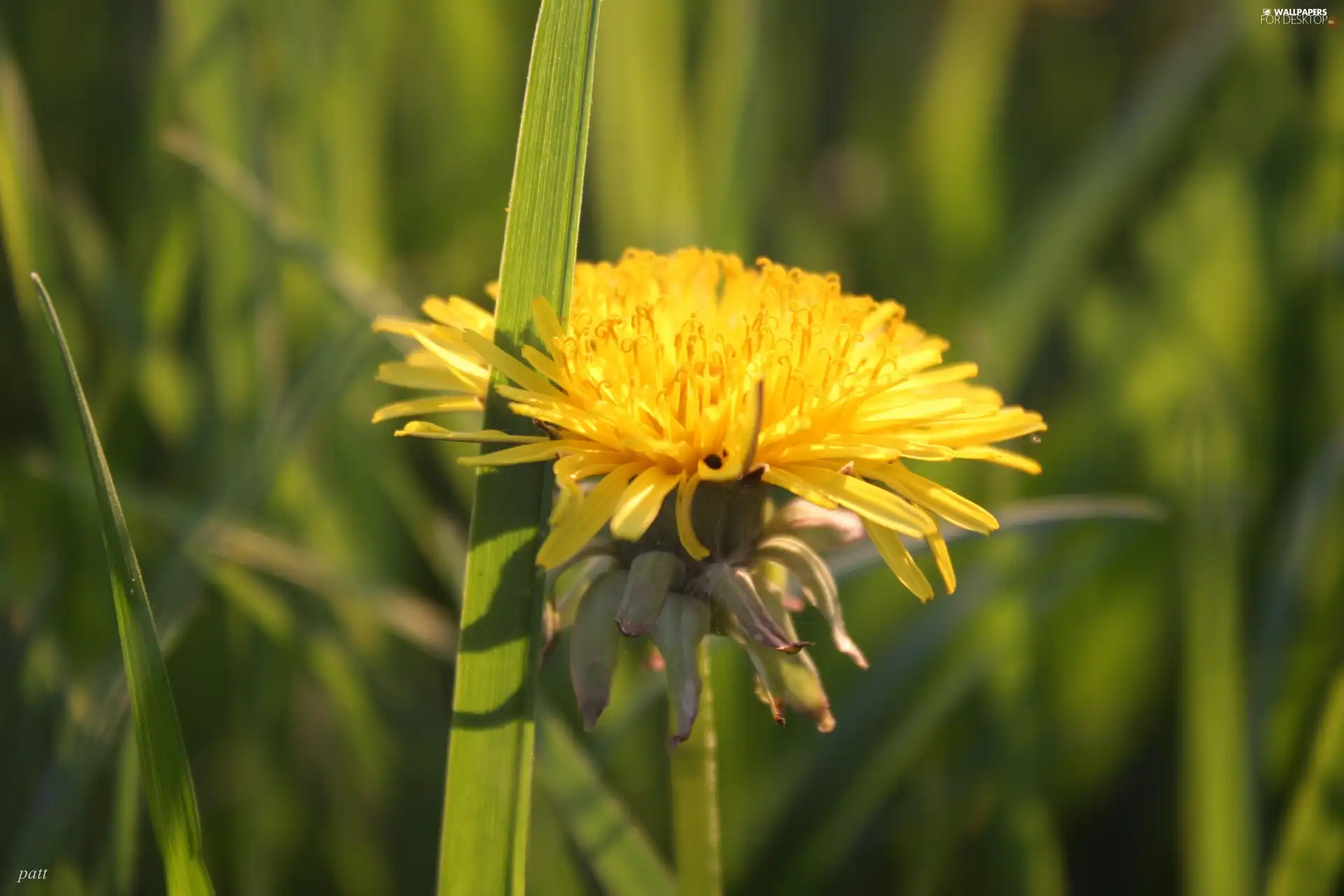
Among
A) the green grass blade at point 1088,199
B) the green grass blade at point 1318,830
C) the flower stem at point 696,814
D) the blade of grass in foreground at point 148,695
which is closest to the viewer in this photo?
the blade of grass in foreground at point 148,695

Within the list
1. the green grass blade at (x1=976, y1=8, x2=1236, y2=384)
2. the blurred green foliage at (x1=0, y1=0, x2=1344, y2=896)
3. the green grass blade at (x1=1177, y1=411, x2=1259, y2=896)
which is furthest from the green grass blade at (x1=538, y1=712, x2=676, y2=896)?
the green grass blade at (x1=976, y1=8, x2=1236, y2=384)

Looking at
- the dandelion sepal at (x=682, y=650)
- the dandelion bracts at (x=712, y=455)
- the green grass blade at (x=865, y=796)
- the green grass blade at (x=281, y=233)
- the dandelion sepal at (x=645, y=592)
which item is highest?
the green grass blade at (x=281, y=233)

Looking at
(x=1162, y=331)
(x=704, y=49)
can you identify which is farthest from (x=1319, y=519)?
(x=704, y=49)

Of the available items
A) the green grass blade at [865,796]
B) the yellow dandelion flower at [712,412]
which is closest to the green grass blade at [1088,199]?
the green grass blade at [865,796]

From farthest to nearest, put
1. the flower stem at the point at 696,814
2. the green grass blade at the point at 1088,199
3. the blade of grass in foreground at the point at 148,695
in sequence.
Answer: the green grass blade at the point at 1088,199, the flower stem at the point at 696,814, the blade of grass in foreground at the point at 148,695

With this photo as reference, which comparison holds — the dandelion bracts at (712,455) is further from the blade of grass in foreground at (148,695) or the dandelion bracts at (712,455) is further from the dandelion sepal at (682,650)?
the blade of grass in foreground at (148,695)

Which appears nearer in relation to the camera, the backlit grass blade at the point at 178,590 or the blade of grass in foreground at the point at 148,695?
the blade of grass in foreground at the point at 148,695
